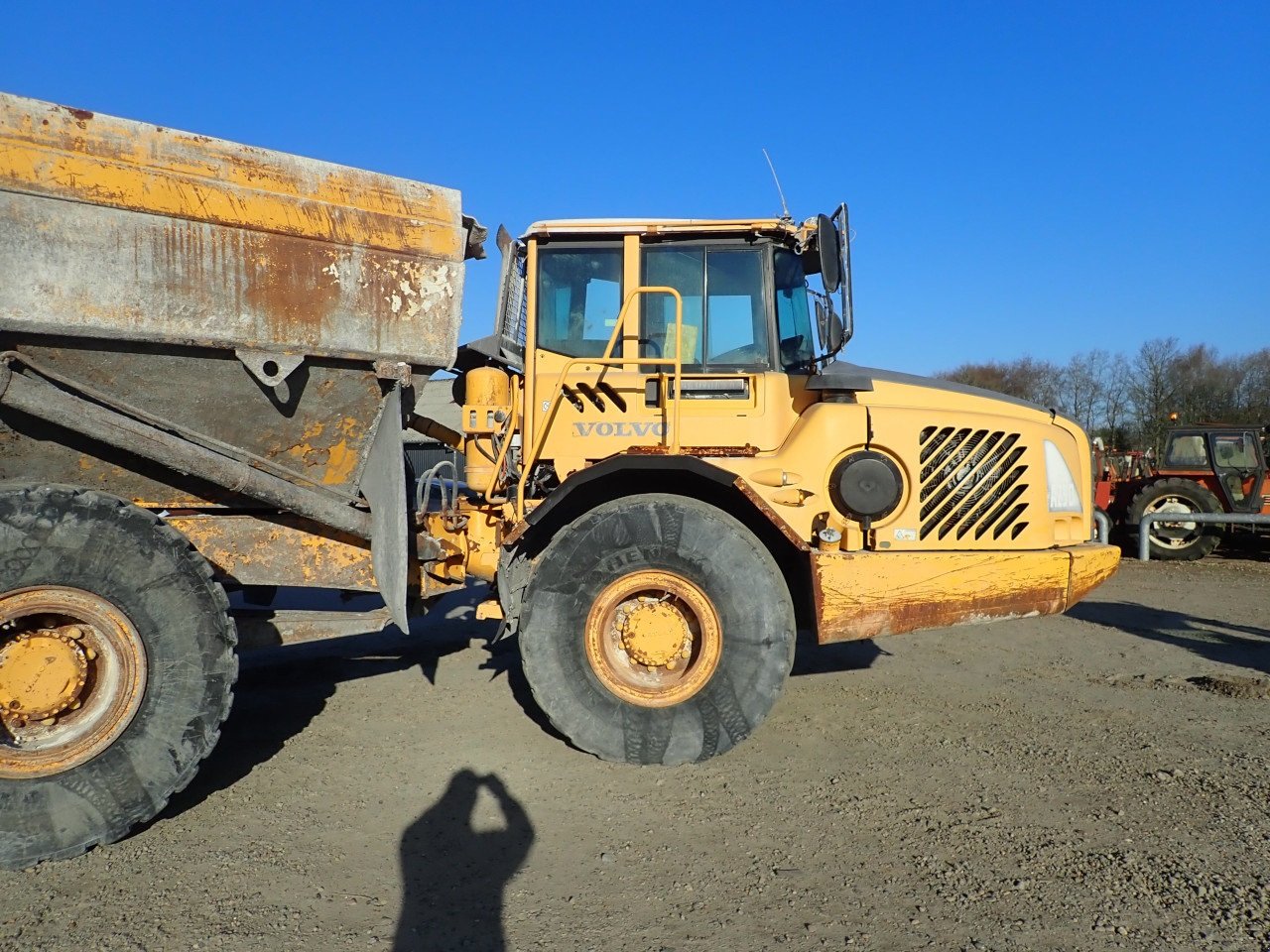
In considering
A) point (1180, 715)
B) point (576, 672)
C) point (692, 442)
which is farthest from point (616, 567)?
point (1180, 715)

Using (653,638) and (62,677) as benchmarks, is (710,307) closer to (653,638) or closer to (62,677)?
(653,638)

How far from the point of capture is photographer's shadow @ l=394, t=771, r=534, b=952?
2623 millimetres

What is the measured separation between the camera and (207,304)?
10.9ft

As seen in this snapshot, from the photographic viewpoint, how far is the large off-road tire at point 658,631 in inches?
150

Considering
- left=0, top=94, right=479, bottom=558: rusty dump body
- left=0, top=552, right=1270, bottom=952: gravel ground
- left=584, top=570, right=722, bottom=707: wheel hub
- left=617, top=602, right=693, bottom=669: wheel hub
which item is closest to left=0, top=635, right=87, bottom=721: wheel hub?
left=0, top=552, right=1270, bottom=952: gravel ground

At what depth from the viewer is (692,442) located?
4207 millimetres

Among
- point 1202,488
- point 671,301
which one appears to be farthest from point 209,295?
point 1202,488

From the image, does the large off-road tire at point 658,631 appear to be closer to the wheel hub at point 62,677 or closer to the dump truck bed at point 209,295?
the dump truck bed at point 209,295

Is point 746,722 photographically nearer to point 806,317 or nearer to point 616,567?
point 616,567

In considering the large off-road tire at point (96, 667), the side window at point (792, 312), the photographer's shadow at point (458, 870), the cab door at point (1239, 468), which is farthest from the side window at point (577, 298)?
the cab door at point (1239, 468)

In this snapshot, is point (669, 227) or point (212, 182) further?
point (669, 227)

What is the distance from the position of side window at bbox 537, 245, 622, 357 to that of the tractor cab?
11.8 m

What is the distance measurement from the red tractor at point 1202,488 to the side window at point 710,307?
34.1ft

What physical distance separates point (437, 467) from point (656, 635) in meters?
1.60
